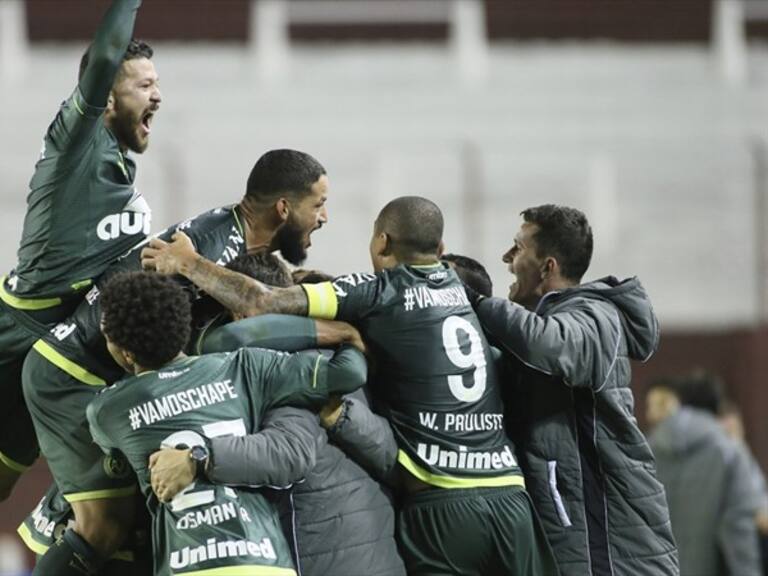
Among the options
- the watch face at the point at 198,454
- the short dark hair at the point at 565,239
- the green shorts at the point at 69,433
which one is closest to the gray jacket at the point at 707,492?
the short dark hair at the point at 565,239

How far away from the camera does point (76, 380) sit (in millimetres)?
4969

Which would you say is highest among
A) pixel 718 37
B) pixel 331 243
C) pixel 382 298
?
pixel 718 37

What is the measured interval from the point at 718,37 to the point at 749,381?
18.0ft

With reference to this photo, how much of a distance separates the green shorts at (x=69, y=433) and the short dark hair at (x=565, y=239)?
1724 millimetres

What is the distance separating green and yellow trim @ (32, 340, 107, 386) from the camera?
4.96 metres

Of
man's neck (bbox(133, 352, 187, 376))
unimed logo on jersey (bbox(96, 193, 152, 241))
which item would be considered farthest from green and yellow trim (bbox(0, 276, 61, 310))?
man's neck (bbox(133, 352, 187, 376))

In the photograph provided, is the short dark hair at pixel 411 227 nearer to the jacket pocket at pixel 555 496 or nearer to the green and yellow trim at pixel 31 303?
the jacket pocket at pixel 555 496

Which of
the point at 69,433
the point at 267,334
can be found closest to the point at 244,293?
the point at 267,334

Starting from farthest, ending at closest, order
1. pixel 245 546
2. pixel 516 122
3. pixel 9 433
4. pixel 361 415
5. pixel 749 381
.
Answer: pixel 516 122 → pixel 749 381 → pixel 9 433 → pixel 361 415 → pixel 245 546

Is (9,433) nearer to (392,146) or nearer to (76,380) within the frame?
(76,380)

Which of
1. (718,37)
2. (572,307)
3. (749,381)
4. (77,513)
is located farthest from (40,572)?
(718,37)

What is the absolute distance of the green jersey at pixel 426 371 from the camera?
477 centimetres

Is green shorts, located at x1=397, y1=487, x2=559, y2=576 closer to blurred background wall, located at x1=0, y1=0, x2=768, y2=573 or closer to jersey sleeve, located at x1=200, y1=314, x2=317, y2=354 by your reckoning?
jersey sleeve, located at x1=200, y1=314, x2=317, y2=354

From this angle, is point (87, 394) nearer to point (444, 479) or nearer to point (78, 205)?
point (78, 205)
